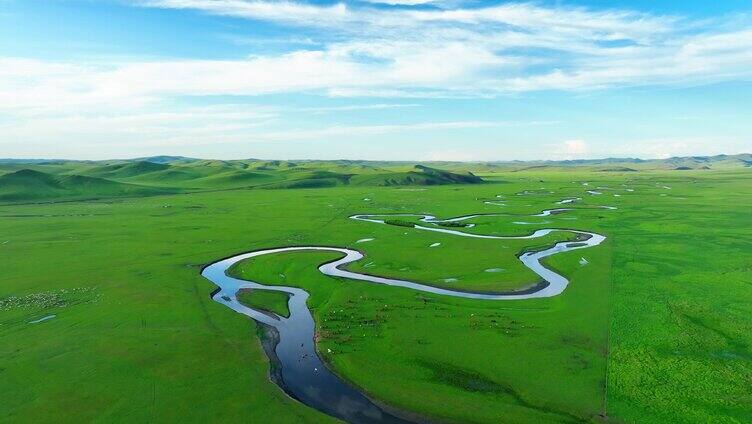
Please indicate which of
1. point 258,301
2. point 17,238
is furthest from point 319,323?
point 17,238

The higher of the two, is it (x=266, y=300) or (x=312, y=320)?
(x=266, y=300)

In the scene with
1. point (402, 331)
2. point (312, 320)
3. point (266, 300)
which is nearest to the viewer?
point (402, 331)

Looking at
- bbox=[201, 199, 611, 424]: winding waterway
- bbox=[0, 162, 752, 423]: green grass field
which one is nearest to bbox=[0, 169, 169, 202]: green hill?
bbox=[0, 162, 752, 423]: green grass field

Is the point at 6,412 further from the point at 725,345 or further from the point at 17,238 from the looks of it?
the point at 17,238

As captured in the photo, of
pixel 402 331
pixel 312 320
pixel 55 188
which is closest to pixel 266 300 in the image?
pixel 312 320

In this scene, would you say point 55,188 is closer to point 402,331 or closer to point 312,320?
point 312,320

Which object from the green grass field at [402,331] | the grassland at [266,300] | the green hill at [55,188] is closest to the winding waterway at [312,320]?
the grassland at [266,300]
